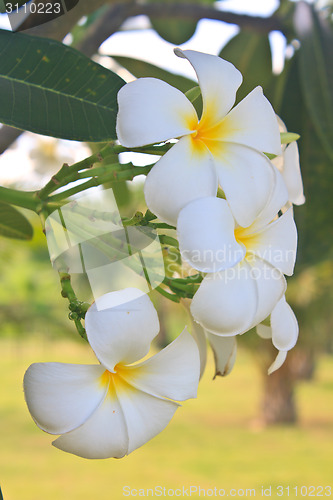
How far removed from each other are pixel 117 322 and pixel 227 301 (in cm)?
5

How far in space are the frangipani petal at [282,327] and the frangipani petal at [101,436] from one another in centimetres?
9

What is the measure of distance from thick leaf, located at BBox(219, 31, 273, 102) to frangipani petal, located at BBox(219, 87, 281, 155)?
78 cm

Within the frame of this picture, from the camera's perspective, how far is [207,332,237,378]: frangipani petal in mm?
363

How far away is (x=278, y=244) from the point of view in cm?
31

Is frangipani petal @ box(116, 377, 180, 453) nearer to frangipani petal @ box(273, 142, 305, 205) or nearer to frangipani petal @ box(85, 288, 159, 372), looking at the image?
frangipani petal @ box(85, 288, 159, 372)

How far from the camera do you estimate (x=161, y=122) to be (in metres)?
0.27

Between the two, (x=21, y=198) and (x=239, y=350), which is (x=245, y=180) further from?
(x=239, y=350)

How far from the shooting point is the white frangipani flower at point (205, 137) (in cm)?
26

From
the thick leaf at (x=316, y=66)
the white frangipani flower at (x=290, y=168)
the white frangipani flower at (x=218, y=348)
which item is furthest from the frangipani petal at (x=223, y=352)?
the thick leaf at (x=316, y=66)

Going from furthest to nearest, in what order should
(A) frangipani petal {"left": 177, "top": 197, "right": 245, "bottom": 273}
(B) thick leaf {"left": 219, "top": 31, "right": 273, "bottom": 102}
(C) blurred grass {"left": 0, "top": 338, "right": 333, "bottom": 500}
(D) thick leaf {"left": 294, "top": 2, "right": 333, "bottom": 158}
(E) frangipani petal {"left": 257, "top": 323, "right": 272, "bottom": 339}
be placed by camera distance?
(C) blurred grass {"left": 0, "top": 338, "right": 333, "bottom": 500} < (B) thick leaf {"left": 219, "top": 31, "right": 273, "bottom": 102} < (D) thick leaf {"left": 294, "top": 2, "right": 333, "bottom": 158} < (E) frangipani petal {"left": 257, "top": 323, "right": 272, "bottom": 339} < (A) frangipani petal {"left": 177, "top": 197, "right": 245, "bottom": 273}

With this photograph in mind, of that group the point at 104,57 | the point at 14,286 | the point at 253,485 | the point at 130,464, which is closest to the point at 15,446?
the point at 130,464

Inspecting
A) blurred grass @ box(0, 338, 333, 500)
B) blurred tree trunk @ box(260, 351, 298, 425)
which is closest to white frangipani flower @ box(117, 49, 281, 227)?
blurred grass @ box(0, 338, 333, 500)

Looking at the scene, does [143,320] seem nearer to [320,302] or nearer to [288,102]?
[288,102]

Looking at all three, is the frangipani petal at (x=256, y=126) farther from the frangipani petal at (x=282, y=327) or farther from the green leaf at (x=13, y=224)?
the green leaf at (x=13, y=224)
